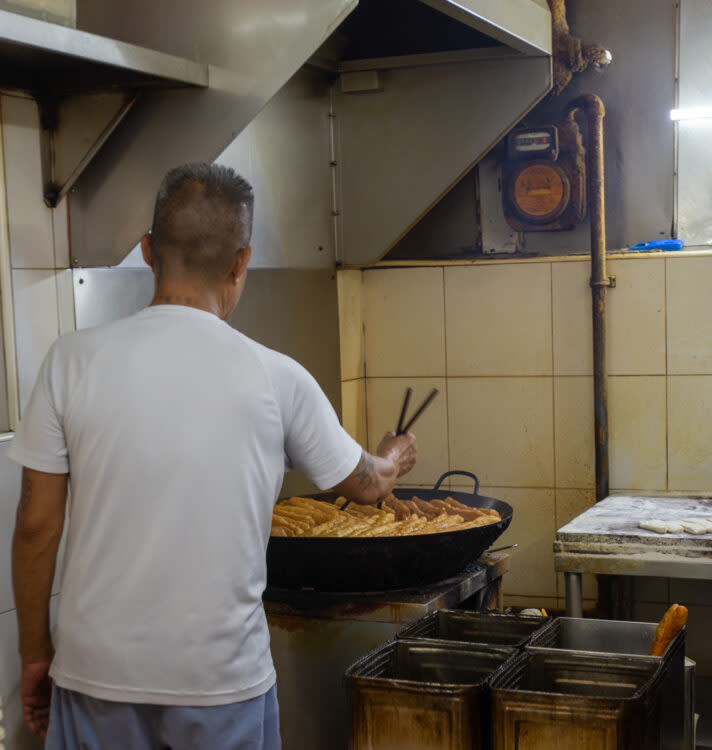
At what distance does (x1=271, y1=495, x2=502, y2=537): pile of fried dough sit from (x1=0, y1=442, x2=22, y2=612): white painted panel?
725 millimetres

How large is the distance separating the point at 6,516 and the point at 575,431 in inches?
94.1

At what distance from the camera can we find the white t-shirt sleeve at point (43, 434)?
1.67 metres

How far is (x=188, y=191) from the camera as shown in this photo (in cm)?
175

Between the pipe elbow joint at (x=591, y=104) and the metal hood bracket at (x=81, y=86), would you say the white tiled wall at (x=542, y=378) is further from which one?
the metal hood bracket at (x=81, y=86)

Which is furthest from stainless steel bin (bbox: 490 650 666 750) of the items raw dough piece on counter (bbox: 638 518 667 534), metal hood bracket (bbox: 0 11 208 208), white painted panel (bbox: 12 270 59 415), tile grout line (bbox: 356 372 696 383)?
tile grout line (bbox: 356 372 696 383)

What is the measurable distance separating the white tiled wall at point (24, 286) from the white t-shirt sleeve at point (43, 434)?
0.68 metres

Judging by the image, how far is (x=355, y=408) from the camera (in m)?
4.20

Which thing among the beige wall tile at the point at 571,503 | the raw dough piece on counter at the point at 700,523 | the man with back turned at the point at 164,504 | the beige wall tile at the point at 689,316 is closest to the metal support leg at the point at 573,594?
the raw dough piece on counter at the point at 700,523

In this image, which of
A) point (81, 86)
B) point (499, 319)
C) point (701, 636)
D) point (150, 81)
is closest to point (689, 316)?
point (499, 319)

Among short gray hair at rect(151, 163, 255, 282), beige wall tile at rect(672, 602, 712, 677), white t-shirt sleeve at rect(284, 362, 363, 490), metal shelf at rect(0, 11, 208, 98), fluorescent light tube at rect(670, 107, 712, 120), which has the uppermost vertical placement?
fluorescent light tube at rect(670, 107, 712, 120)

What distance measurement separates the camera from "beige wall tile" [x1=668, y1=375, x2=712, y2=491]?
3807 millimetres

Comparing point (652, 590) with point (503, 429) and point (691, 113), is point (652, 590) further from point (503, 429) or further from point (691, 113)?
point (691, 113)

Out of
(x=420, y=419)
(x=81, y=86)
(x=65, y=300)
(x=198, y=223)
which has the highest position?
(x=81, y=86)

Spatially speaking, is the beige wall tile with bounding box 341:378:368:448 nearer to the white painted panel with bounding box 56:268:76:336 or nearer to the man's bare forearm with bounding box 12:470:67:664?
the white painted panel with bounding box 56:268:76:336
